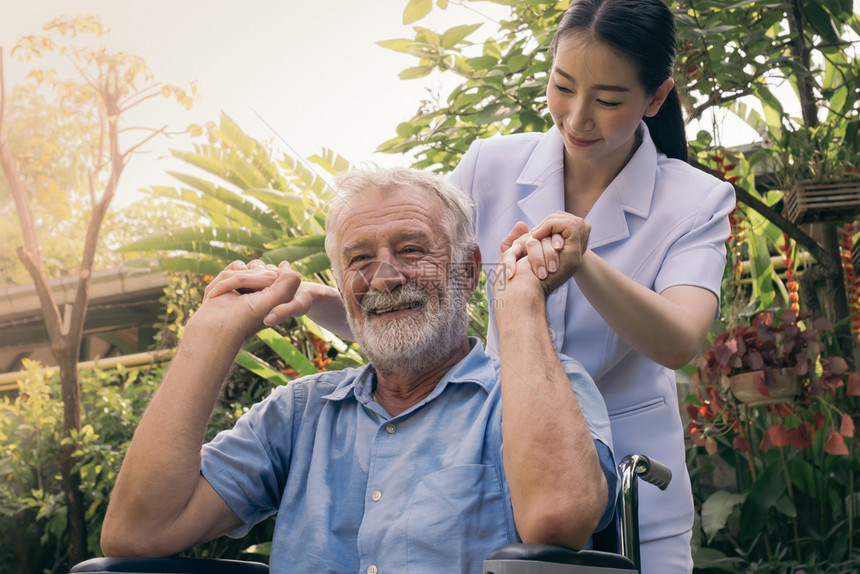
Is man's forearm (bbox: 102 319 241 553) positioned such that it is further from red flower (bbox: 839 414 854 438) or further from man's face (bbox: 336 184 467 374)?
red flower (bbox: 839 414 854 438)

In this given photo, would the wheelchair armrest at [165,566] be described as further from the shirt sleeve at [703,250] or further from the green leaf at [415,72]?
the green leaf at [415,72]

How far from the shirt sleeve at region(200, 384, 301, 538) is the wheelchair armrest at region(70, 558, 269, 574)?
111 millimetres

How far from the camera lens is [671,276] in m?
1.45

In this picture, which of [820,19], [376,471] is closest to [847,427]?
[820,19]

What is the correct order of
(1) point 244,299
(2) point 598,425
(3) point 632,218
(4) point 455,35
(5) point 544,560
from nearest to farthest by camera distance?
(5) point 544,560 → (2) point 598,425 → (1) point 244,299 → (3) point 632,218 → (4) point 455,35

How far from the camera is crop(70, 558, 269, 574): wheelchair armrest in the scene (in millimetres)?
1215

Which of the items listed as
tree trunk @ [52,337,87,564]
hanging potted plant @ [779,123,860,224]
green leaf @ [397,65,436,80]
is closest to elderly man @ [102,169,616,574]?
green leaf @ [397,65,436,80]

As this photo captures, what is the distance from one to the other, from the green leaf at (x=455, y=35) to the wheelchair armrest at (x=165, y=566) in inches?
74.5

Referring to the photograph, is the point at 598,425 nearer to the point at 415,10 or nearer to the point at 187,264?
the point at 415,10

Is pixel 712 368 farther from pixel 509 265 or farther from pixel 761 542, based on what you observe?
pixel 509 265

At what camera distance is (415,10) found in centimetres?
249

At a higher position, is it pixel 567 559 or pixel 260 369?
pixel 260 369

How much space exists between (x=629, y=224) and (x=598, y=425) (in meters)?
0.45

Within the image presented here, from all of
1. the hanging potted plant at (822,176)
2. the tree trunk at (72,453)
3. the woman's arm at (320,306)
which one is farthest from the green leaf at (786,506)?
the tree trunk at (72,453)
